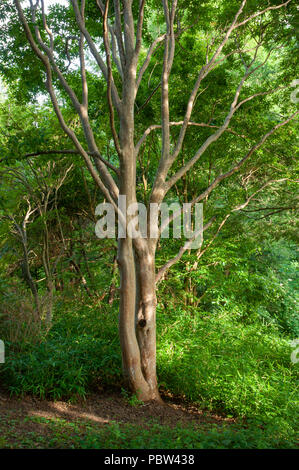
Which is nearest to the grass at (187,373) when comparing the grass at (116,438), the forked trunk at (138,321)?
the grass at (116,438)

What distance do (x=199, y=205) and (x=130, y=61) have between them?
3.47 metres

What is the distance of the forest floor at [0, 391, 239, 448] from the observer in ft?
10.6

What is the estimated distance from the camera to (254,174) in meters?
8.13

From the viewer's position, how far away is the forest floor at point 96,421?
10.6 ft

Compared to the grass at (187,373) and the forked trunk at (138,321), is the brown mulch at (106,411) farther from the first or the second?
the forked trunk at (138,321)

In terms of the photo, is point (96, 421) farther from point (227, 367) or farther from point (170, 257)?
point (170, 257)

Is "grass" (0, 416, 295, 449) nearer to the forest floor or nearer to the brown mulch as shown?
the forest floor

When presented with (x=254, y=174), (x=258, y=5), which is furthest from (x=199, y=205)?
(x=258, y=5)

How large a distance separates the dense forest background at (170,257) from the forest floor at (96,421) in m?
0.08

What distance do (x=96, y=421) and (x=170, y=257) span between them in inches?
147

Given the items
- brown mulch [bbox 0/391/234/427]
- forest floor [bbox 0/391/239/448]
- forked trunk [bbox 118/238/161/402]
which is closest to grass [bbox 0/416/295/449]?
forest floor [bbox 0/391/239/448]

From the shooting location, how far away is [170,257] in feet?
24.1

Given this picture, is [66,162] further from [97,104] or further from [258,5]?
[258,5]

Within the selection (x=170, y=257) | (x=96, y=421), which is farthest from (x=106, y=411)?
(x=170, y=257)
